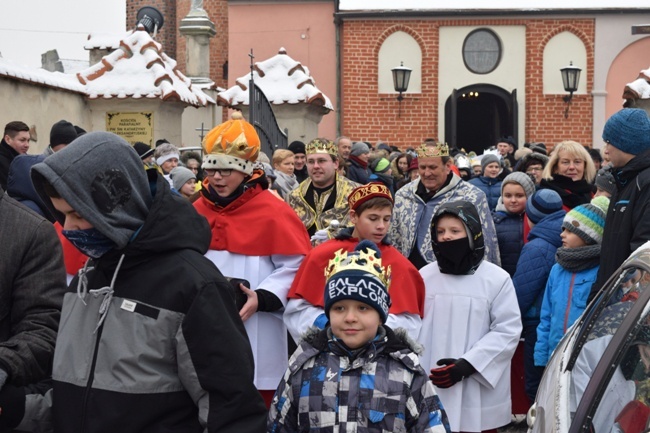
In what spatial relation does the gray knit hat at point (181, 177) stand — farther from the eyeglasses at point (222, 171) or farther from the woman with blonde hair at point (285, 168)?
the eyeglasses at point (222, 171)

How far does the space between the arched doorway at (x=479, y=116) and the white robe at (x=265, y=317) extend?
69.9 ft

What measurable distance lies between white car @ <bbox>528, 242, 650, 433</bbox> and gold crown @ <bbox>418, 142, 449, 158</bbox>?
3.33 metres

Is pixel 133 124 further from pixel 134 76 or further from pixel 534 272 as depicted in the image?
pixel 534 272

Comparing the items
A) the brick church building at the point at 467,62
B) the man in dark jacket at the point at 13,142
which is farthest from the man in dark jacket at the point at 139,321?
the brick church building at the point at 467,62

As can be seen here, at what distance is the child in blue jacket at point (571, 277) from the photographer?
244 inches

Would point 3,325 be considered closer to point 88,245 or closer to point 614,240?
point 88,245

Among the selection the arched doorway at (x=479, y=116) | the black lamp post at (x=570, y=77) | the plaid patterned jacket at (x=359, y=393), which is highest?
the black lamp post at (x=570, y=77)

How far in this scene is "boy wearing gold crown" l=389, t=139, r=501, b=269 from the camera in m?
6.99

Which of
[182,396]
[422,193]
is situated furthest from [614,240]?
[182,396]

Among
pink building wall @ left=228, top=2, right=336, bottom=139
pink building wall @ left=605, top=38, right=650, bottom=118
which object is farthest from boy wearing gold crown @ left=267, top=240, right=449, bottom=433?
pink building wall @ left=605, top=38, right=650, bottom=118

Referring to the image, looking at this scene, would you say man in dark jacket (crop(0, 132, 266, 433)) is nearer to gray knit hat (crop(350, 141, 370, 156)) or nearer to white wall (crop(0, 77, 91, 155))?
white wall (crop(0, 77, 91, 155))

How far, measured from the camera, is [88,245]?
10.4 feet

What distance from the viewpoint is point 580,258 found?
20.4 feet

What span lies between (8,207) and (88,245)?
61cm
